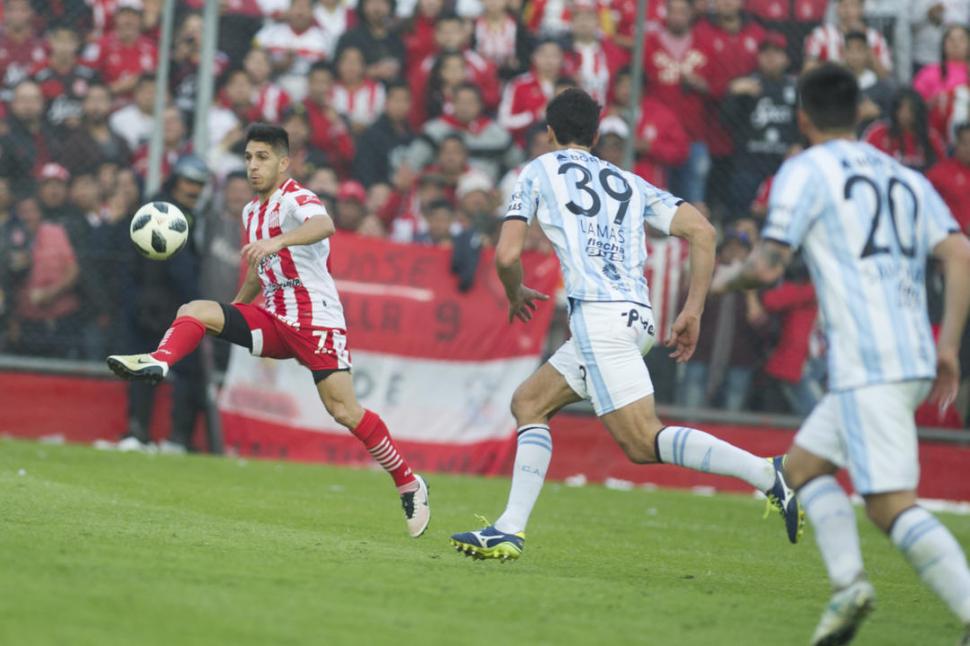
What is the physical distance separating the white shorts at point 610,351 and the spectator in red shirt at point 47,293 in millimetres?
7912

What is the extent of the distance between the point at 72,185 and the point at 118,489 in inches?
205

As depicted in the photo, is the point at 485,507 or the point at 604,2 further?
the point at 604,2

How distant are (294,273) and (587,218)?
2.11 meters

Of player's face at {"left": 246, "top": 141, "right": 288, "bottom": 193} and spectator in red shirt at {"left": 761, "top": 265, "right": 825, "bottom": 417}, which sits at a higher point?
player's face at {"left": 246, "top": 141, "right": 288, "bottom": 193}

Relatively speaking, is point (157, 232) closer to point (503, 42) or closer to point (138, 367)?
point (138, 367)

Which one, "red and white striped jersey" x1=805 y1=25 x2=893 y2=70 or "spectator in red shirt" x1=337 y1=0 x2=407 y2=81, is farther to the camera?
"spectator in red shirt" x1=337 y1=0 x2=407 y2=81

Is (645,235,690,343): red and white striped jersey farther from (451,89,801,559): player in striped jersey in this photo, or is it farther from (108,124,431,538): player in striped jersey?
(451,89,801,559): player in striped jersey

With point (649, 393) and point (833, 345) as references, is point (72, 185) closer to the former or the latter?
point (649, 393)

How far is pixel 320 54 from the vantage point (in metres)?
15.9

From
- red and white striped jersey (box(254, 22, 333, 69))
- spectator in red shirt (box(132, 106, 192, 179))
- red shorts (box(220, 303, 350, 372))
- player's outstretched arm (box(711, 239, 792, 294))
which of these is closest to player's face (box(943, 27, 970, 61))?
red and white striped jersey (box(254, 22, 333, 69))

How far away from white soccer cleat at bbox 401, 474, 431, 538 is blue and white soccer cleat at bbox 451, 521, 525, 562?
103 cm

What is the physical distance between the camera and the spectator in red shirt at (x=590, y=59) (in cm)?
1529

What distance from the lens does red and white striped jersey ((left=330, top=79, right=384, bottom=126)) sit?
15.4 meters

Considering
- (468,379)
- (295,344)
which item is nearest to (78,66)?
(468,379)
